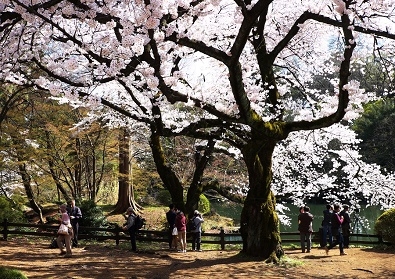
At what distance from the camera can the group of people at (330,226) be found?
37.7 ft

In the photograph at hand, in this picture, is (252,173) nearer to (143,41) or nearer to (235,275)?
(235,275)

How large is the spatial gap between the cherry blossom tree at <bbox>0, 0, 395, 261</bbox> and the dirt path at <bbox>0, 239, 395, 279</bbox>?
Result: 89 centimetres

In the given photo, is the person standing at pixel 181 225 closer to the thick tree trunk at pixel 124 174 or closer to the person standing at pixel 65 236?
the person standing at pixel 65 236

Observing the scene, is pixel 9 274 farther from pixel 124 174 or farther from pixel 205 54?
pixel 124 174

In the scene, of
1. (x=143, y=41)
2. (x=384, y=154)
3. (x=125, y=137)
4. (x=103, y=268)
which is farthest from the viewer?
(x=384, y=154)

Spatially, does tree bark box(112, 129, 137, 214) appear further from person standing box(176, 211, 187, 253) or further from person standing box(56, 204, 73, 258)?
person standing box(56, 204, 73, 258)

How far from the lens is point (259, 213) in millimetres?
9852

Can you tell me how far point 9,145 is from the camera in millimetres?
16422

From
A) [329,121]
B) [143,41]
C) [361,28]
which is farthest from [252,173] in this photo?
[143,41]

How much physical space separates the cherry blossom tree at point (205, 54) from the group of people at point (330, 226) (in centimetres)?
238

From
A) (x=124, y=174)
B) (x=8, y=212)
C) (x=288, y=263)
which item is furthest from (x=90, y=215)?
(x=288, y=263)

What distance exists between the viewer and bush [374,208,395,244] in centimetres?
1240

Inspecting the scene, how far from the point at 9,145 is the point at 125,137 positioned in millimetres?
4820

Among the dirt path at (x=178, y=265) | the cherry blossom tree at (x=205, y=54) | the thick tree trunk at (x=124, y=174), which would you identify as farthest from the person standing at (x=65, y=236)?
the thick tree trunk at (x=124, y=174)
